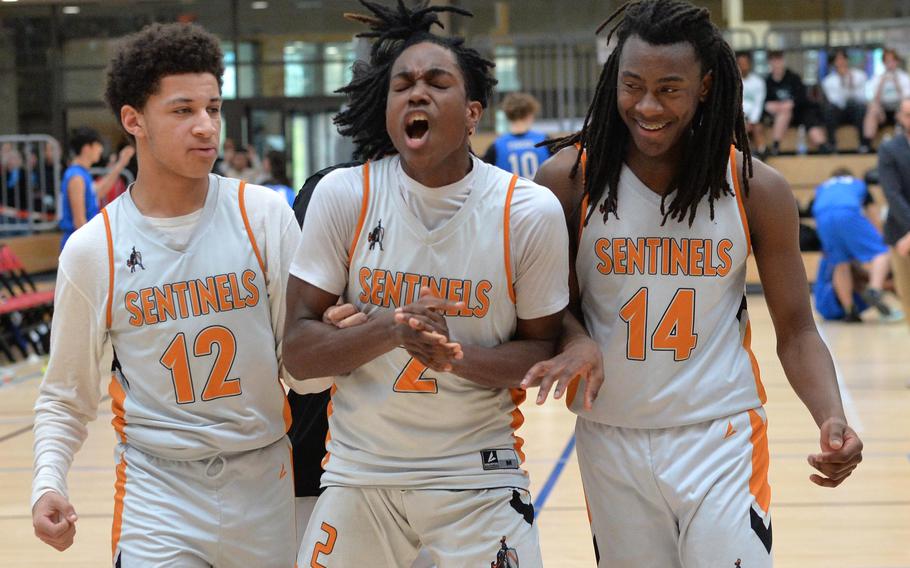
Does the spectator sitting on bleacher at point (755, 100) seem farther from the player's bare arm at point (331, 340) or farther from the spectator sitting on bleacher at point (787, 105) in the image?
the player's bare arm at point (331, 340)

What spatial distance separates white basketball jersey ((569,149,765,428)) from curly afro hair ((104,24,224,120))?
995 millimetres

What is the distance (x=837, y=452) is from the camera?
2547 mm

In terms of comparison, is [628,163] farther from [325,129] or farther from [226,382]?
[325,129]

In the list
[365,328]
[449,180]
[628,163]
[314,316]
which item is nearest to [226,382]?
[314,316]

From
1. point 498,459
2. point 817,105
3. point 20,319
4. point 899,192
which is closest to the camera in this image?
point 498,459

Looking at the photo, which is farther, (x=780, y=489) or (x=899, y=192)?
(x=899, y=192)

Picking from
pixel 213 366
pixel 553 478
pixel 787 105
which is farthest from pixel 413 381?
pixel 787 105

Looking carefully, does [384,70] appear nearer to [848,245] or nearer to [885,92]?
[848,245]

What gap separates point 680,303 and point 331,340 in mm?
787

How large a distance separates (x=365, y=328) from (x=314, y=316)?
195 millimetres

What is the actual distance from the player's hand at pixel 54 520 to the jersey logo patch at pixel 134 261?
1.71 ft

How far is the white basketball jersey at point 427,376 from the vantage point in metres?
2.55

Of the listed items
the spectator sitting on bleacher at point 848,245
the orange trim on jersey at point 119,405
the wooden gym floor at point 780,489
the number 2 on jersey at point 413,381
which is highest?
the number 2 on jersey at point 413,381

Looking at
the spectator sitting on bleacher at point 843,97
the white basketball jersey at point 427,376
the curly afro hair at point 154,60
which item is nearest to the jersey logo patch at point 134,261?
the curly afro hair at point 154,60
